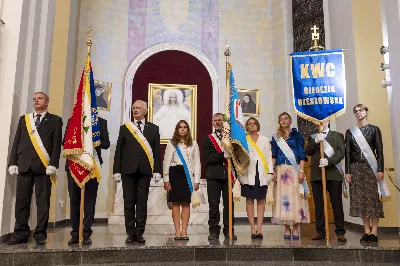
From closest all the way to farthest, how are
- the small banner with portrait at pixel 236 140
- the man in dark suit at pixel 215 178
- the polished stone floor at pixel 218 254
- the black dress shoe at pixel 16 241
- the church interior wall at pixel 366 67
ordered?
the polished stone floor at pixel 218 254, the black dress shoe at pixel 16 241, the small banner with portrait at pixel 236 140, the man in dark suit at pixel 215 178, the church interior wall at pixel 366 67

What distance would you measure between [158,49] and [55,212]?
4.43m

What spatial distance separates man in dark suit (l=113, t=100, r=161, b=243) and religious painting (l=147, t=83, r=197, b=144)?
153 inches

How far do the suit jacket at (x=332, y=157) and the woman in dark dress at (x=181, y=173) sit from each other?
61.7 inches

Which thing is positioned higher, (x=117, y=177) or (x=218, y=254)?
(x=117, y=177)

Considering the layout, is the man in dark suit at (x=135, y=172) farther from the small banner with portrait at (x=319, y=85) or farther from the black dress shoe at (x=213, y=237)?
the small banner with portrait at (x=319, y=85)

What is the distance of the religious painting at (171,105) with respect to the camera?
8492mm

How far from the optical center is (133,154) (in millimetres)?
4406

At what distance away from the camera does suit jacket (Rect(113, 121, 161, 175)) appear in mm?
4383

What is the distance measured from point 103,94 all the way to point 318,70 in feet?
16.2

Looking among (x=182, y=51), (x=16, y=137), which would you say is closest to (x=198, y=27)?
(x=182, y=51)

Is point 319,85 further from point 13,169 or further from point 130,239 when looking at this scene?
point 13,169

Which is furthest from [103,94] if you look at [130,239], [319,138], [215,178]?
[319,138]

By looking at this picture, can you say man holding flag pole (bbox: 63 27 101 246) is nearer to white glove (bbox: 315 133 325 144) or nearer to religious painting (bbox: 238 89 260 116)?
white glove (bbox: 315 133 325 144)

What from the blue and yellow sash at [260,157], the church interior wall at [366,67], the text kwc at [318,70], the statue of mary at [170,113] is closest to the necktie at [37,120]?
the blue and yellow sash at [260,157]
